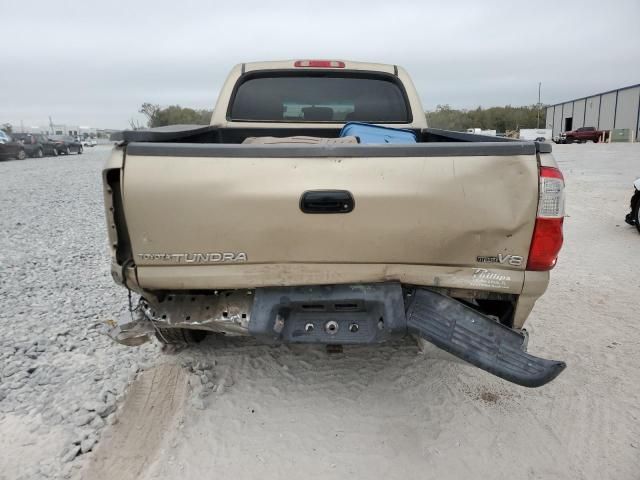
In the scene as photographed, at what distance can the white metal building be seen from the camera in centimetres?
5127

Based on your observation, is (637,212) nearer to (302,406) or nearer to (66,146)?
(302,406)

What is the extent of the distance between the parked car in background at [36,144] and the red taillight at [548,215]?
29.2 meters

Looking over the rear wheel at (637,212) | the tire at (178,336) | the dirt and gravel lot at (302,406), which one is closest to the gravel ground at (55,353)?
the dirt and gravel lot at (302,406)

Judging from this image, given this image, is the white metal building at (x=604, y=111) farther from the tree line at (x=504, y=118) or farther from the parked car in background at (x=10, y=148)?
the parked car in background at (x=10, y=148)

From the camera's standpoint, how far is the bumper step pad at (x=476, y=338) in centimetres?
247

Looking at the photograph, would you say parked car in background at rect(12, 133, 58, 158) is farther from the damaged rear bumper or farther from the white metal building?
the white metal building

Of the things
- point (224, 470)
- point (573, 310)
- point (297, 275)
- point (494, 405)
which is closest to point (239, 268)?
point (297, 275)

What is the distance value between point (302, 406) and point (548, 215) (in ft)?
6.10

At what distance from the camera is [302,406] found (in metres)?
3.11

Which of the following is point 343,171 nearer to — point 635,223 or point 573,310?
point 573,310

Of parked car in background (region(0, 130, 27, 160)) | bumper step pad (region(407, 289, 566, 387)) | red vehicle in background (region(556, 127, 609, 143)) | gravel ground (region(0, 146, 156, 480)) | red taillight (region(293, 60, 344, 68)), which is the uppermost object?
red taillight (region(293, 60, 344, 68))

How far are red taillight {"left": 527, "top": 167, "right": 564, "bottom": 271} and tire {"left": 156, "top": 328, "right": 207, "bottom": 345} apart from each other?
245 centimetres

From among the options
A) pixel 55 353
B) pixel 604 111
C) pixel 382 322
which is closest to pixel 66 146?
pixel 55 353

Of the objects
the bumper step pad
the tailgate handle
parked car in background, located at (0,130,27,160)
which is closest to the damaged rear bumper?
the bumper step pad
